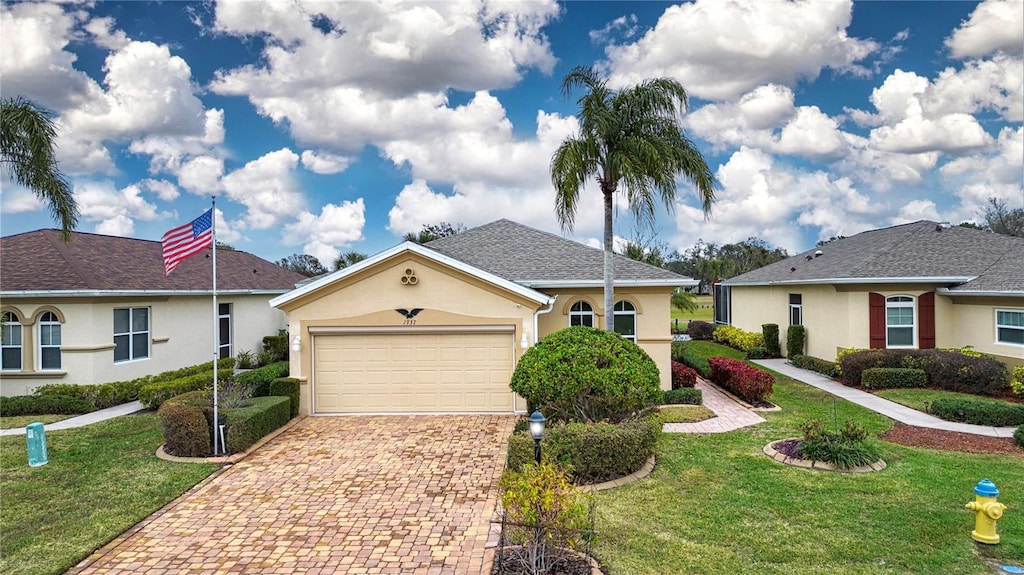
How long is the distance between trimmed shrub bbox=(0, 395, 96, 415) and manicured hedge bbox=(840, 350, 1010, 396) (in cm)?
2263

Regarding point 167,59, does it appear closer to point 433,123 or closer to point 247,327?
point 433,123

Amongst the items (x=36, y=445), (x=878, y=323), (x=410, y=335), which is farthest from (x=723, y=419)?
(x=36, y=445)

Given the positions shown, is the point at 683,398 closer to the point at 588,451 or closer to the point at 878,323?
the point at 588,451

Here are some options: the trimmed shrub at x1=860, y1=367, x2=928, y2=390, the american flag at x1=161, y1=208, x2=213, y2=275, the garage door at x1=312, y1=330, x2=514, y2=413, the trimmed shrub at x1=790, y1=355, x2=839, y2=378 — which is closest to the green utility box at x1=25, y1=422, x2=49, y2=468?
the american flag at x1=161, y1=208, x2=213, y2=275

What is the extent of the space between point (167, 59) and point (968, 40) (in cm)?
2551

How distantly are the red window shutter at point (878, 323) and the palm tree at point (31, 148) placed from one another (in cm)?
2490

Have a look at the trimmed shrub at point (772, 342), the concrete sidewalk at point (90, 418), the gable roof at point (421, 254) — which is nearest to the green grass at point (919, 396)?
the trimmed shrub at point (772, 342)

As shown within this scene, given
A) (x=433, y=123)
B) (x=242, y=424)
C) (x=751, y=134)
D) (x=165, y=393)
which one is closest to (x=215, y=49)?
(x=433, y=123)

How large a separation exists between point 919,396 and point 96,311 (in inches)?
929

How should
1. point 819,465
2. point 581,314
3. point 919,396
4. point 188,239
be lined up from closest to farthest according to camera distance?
1. point 819,465
2. point 188,239
3. point 919,396
4. point 581,314

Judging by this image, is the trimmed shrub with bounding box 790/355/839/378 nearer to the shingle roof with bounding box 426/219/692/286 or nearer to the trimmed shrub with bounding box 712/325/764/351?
the trimmed shrub with bounding box 712/325/764/351

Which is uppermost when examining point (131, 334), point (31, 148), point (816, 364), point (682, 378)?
point (31, 148)

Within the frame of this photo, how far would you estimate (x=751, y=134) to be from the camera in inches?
910

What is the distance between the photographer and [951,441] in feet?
35.8
